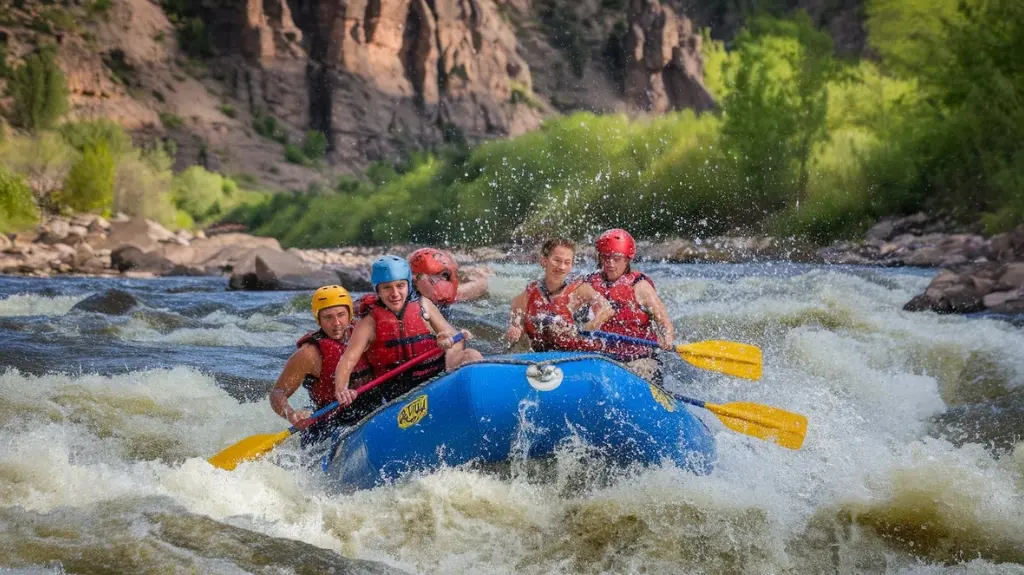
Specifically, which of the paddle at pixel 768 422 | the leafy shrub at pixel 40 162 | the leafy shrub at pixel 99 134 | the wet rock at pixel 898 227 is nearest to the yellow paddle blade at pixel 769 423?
the paddle at pixel 768 422

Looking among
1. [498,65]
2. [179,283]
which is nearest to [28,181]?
[179,283]

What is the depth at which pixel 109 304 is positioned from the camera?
1288 centimetres

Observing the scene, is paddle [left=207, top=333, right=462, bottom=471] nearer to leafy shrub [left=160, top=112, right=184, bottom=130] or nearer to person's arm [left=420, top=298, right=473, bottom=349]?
person's arm [left=420, top=298, right=473, bottom=349]

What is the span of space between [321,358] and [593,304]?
152cm

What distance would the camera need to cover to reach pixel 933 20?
34.3 m

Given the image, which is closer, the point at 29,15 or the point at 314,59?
the point at 29,15

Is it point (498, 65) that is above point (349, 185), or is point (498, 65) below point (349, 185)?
above

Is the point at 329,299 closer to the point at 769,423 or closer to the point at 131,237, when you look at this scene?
the point at 769,423

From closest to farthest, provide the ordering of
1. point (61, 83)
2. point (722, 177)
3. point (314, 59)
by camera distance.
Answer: point (722, 177) → point (61, 83) → point (314, 59)

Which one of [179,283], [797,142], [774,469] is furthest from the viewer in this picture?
[797,142]

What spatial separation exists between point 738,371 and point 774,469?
116 centimetres

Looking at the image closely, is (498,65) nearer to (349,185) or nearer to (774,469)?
(349,185)

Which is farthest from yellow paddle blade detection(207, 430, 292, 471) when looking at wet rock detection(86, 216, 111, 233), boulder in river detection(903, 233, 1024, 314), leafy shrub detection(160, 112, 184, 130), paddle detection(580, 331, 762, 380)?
leafy shrub detection(160, 112, 184, 130)

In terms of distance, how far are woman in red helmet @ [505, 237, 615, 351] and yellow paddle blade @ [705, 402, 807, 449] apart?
872mm
